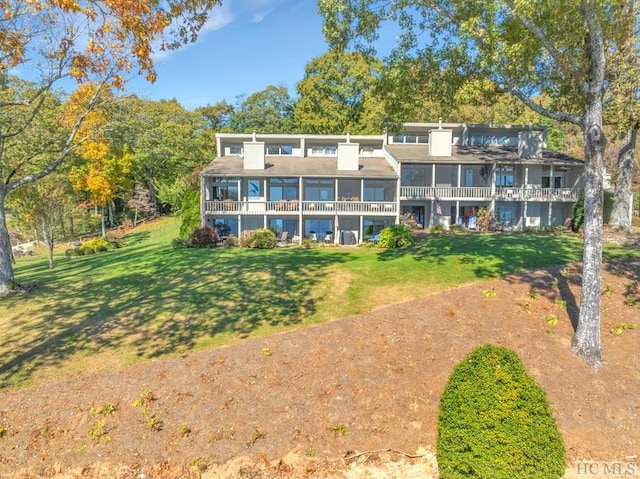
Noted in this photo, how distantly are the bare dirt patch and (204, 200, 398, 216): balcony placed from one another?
710 inches

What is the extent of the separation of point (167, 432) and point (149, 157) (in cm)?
4626

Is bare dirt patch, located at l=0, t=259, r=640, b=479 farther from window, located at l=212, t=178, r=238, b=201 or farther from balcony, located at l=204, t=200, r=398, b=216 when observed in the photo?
window, located at l=212, t=178, r=238, b=201

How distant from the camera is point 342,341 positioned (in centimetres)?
1009

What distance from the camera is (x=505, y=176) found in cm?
3186

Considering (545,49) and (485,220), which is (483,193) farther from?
(545,49)

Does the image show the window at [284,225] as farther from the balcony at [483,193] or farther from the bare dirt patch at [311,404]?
the bare dirt patch at [311,404]

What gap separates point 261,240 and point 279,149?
40.9 feet

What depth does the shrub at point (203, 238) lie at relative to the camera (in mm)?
24891

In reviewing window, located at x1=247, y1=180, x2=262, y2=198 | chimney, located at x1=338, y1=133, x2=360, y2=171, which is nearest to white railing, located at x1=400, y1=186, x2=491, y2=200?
chimney, located at x1=338, y1=133, x2=360, y2=171

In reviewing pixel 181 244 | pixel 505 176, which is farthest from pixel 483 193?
pixel 181 244

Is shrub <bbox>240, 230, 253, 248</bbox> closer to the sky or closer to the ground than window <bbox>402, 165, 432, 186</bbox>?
closer to the ground

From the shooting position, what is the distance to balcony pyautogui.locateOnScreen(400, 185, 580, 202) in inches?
1187
